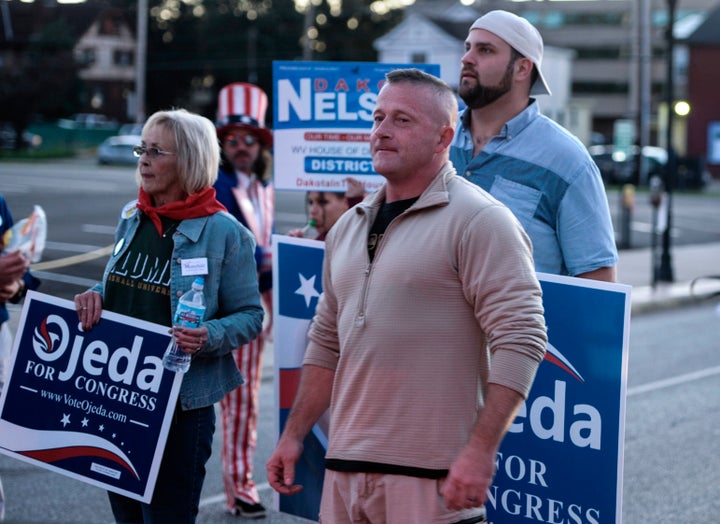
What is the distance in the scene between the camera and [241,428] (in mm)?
5961

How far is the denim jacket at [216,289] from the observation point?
13.1 ft

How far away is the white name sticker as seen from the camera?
395 centimetres

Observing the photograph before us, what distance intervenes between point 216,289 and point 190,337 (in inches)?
11.0

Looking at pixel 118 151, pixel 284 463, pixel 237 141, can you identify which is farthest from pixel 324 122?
pixel 118 151

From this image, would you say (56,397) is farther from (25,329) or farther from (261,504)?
(261,504)

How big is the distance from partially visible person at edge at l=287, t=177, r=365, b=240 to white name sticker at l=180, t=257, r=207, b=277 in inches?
75.3

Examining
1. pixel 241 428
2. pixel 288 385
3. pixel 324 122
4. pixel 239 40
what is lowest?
pixel 241 428

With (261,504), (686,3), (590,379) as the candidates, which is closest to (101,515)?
(261,504)

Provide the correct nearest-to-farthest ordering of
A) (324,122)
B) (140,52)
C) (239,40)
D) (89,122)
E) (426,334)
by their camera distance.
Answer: (426,334)
(324,122)
(140,52)
(89,122)
(239,40)

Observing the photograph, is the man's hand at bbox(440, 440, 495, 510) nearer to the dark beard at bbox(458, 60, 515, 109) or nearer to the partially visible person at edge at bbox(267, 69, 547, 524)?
the partially visible person at edge at bbox(267, 69, 547, 524)

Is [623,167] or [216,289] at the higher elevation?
[623,167]

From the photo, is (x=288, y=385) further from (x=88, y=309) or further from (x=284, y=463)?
(x=284, y=463)

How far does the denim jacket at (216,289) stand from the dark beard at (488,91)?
964mm

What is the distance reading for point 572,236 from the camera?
13.1ft
